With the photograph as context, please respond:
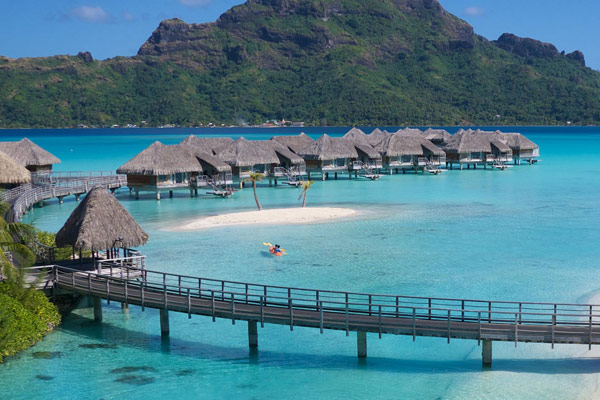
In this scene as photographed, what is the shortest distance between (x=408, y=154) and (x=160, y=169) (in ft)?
104

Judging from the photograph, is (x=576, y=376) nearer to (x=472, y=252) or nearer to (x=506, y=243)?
(x=472, y=252)

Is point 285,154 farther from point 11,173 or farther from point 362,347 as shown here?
point 362,347

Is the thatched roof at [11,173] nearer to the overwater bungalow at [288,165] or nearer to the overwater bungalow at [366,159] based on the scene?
the overwater bungalow at [288,165]

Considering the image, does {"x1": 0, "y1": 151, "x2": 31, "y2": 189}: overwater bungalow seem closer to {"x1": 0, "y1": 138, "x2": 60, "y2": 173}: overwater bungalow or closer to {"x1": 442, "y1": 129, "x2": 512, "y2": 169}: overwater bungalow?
{"x1": 0, "y1": 138, "x2": 60, "y2": 173}: overwater bungalow

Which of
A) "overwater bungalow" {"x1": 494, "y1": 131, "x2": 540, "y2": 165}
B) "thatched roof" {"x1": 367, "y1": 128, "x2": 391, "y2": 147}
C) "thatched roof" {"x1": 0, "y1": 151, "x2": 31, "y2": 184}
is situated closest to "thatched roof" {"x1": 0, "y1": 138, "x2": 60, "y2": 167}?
"thatched roof" {"x1": 0, "y1": 151, "x2": 31, "y2": 184}

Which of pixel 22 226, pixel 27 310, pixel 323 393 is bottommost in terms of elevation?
pixel 323 393

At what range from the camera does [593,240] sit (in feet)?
112

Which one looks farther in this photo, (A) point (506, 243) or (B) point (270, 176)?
(B) point (270, 176)

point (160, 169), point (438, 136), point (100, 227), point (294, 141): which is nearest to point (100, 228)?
point (100, 227)

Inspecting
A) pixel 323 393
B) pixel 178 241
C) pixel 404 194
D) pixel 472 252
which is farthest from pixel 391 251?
pixel 404 194

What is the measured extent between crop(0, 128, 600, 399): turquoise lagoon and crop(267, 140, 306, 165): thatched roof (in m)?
8.92

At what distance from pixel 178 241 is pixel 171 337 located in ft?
45.8

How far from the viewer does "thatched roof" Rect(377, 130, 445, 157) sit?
71.7 meters

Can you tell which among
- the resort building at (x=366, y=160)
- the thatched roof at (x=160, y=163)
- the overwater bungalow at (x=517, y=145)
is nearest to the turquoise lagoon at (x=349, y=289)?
the thatched roof at (x=160, y=163)
